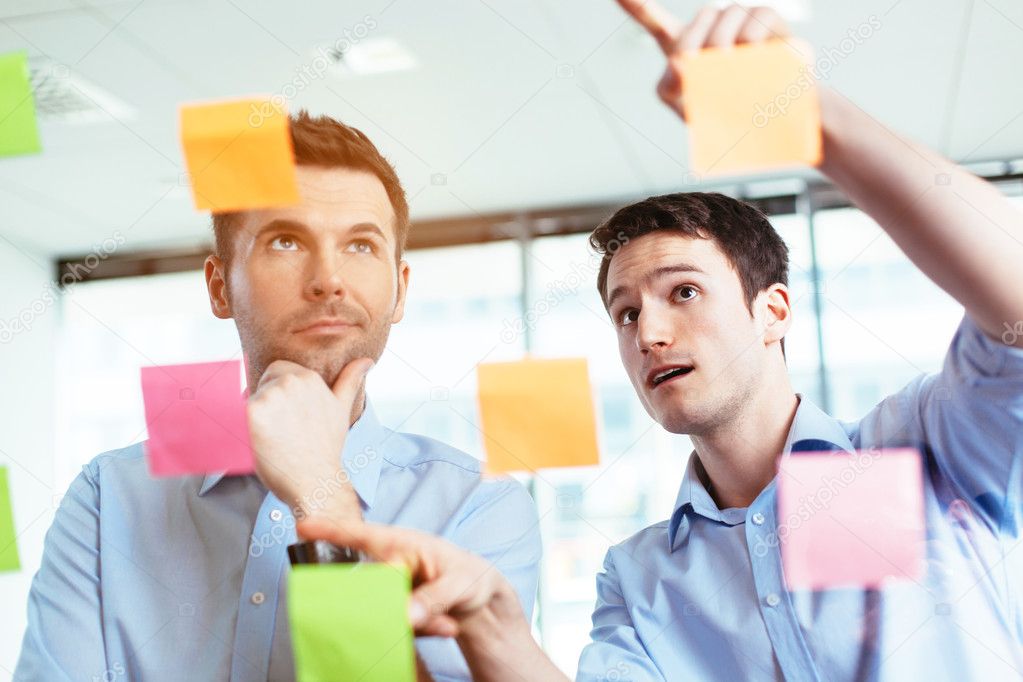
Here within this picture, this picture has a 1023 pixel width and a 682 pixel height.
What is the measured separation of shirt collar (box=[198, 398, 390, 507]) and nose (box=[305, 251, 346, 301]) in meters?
0.12

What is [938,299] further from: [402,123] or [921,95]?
[402,123]

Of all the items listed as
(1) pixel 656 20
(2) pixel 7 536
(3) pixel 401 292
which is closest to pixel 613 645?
(3) pixel 401 292

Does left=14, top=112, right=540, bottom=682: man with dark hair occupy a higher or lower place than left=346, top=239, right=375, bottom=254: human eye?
lower

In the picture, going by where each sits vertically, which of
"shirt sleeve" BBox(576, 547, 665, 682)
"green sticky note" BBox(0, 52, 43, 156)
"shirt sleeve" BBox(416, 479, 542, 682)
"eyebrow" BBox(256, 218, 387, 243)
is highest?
"green sticky note" BBox(0, 52, 43, 156)

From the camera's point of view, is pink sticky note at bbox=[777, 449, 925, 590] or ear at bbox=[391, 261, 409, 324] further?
ear at bbox=[391, 261, 409, 324]

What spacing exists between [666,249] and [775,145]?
0.42 feet

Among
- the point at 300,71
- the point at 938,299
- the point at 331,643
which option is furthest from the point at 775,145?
the point at 300,71

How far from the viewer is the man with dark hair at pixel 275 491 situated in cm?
58

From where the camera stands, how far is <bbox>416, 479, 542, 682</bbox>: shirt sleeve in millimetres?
603

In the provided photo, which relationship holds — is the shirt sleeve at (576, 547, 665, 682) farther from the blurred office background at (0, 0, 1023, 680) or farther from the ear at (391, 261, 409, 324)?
the ear at (391, 261, 409, 324)

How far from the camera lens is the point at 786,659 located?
57 cm

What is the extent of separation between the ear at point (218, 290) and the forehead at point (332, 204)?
0.07 metres

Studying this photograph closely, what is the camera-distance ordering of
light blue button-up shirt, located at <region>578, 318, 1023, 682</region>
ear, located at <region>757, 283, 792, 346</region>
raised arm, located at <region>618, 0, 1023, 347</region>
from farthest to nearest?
ear, located at <region>757, 283, 792, 346</region> < light blue button-up shirt, located at <region>578, 318, 1023, 682</region> < raised arm, located at <region>618, 0, 1023, 347</region>

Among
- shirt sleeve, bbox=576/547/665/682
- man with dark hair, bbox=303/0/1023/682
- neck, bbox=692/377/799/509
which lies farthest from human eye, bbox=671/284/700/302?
shirt sleeve, bbox=576/547/665/682
